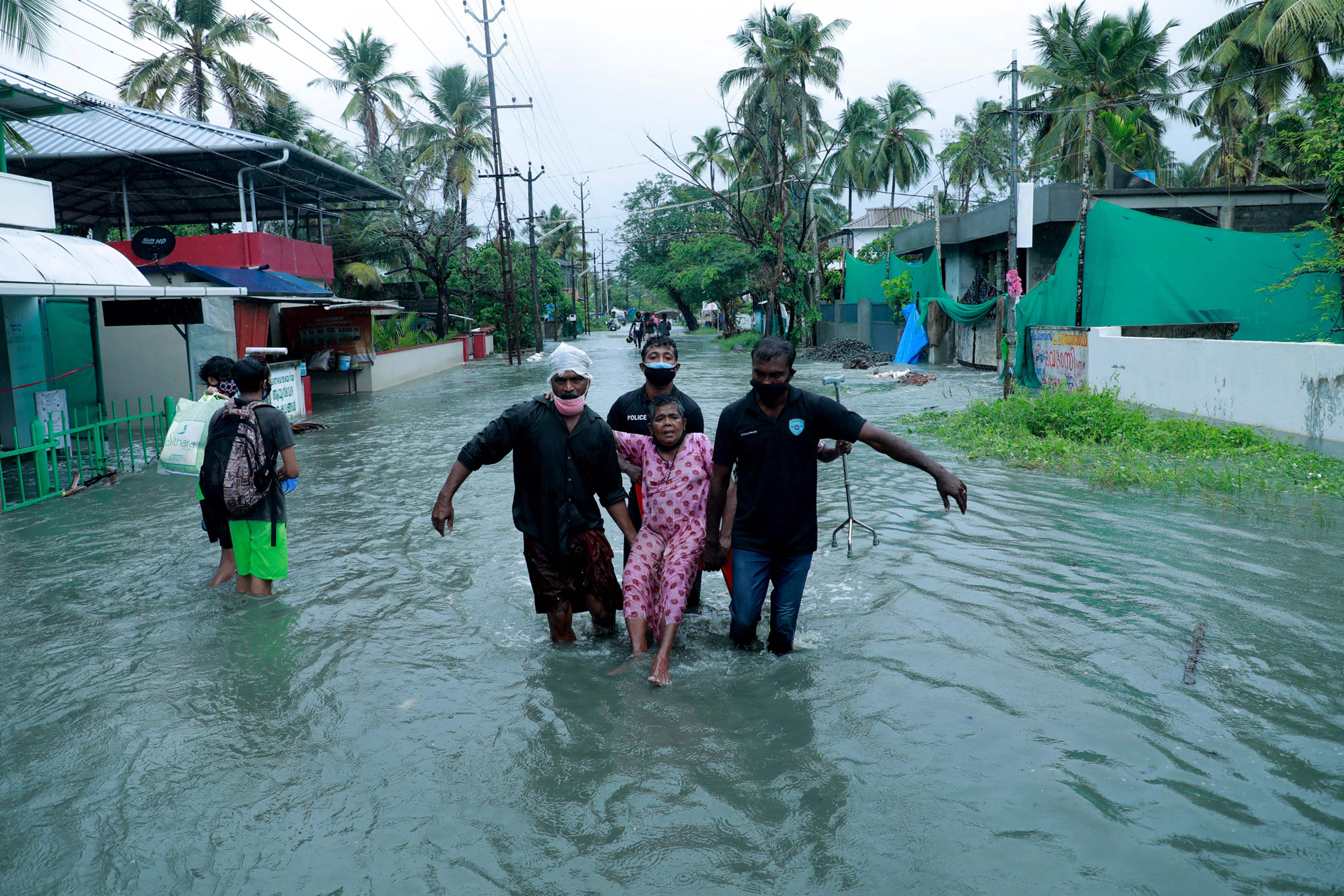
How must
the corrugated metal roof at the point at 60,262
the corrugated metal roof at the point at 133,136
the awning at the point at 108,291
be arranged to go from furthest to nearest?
the corrugated metal roof at the point at 133,136 < the corrugated metal roof at the point at 60,262 < the awning at the point at 108,291

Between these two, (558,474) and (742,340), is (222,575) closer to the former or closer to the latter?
(558,474)

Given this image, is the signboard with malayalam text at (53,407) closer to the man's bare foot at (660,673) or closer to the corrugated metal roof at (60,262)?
the corrugated metal roof at (60,262)

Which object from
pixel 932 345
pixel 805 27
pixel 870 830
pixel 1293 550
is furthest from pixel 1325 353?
pixel 805 27

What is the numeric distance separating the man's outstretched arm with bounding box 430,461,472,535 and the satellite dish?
11.9 meters

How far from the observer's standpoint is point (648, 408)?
5.77 meters

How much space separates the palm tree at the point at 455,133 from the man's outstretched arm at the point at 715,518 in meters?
A: 38.7

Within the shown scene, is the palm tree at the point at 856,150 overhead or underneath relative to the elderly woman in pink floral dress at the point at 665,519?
overhead

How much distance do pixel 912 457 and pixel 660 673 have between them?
163 cm

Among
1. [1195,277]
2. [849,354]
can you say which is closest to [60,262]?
[1195,277]

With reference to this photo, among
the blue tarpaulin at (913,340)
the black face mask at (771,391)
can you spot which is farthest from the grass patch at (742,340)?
the black face mask at (771,391)

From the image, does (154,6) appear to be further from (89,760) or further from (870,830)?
(870,830)

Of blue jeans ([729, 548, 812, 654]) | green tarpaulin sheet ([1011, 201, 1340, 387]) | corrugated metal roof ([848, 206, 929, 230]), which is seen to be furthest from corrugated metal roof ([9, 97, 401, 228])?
corrugated metal roof ([848, 206, 929, 230])

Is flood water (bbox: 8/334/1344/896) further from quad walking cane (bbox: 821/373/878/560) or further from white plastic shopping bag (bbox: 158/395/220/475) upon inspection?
white plastic shopping bag (bbox: 158/395/220/475)

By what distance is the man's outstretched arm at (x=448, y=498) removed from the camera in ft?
16.7
